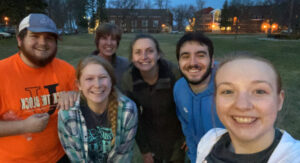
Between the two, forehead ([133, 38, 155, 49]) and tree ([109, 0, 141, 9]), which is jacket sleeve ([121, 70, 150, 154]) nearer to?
forehead ([133, 38, 155, 49])

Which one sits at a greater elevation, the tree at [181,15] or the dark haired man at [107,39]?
the tree at [181,15]

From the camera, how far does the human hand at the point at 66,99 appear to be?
7.45 feet

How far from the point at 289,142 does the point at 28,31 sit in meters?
2.92

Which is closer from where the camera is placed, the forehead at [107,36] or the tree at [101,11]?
the forehead at [107,36]

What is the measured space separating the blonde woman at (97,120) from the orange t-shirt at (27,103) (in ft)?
0.76

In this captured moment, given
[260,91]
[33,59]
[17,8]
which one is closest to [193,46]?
[260,91]

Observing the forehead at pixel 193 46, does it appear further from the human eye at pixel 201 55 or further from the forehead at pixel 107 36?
the forehead at pixel 107 36

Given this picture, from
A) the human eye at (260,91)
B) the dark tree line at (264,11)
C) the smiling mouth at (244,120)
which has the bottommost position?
the smiling mouth at (244,120)

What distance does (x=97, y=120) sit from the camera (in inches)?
93.0

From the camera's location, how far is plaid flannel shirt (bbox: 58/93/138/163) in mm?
2203

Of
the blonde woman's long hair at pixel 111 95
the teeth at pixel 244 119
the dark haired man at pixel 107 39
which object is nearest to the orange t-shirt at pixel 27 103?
the blonde woman's long hair at pixel 111 95

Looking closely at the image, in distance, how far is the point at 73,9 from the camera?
210 feet

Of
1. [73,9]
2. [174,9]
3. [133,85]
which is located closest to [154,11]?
[174,9]

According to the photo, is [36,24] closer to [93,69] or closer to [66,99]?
[93,69]
